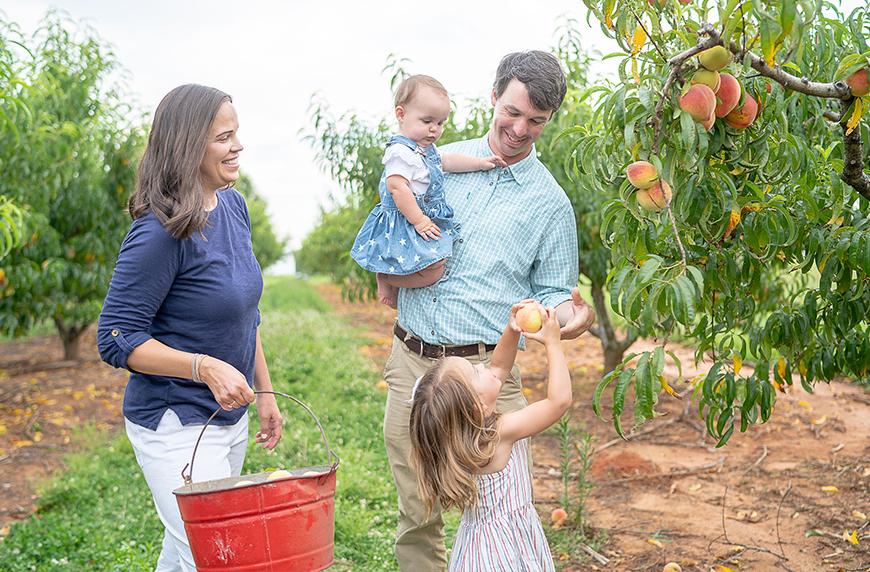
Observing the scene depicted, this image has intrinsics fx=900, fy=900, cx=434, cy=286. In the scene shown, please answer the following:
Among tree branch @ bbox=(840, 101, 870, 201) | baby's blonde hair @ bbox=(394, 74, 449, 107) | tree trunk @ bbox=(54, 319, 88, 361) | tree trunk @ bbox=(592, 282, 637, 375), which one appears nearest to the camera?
tree branch @ bbox=(840, 101, 870, 201)

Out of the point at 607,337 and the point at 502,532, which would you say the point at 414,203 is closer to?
the point at 502,532

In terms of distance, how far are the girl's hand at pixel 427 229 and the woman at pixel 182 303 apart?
57 cm

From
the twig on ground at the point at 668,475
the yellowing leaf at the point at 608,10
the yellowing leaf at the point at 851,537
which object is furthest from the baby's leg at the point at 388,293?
the twig on ground at the point at 668,475

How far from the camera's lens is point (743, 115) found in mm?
2037

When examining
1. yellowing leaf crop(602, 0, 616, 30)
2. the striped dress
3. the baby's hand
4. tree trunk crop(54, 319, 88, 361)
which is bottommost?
tree trunk crop(54, 319, 88, 361)

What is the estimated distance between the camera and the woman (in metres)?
2.22

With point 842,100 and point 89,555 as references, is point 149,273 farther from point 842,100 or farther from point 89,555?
point 89,555

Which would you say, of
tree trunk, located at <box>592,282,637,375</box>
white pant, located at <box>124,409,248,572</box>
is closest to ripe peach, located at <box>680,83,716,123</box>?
white pant, located at <box>124,409,248,572</box>

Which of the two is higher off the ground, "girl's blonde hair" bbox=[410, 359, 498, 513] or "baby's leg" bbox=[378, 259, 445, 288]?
"baby's leg" bbox=[378, 259, 445, 288]

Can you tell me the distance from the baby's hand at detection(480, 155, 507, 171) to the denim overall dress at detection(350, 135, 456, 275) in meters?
0.15

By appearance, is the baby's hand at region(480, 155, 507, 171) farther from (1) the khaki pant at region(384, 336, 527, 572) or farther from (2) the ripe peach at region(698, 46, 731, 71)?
(2) the ripe peach at region(698, 46, 731, 71)

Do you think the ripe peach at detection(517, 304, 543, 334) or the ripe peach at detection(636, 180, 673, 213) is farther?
the ripe peach at detection(517, 304, 543, 334)

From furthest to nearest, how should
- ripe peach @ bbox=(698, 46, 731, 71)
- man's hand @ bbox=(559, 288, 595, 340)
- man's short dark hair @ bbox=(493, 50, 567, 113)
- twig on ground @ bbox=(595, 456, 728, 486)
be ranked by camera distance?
twig on ground @ bbox=(595, 456, 728, 486), man's short dark hair @ bbox=(493, 50, 567, 113), man's hand @ bbox=(559, 288, 595, 340), ripe peach @ bbox=(698, 46, 731, 71)

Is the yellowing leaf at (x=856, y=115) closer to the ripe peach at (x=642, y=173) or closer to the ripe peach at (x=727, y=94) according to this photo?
the ripe peach at (x=727, y=94)
